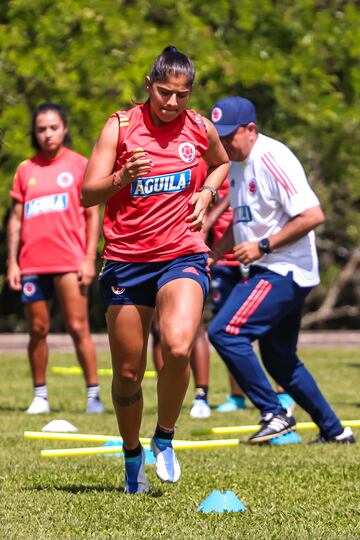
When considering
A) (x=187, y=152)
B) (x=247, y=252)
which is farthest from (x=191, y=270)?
(x=247, y=252)

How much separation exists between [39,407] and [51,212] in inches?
60.3

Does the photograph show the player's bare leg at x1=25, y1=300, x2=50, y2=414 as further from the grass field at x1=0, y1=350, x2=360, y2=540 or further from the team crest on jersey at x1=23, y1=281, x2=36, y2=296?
the grass field at x1=0, y1=350, x2=360, y2=540

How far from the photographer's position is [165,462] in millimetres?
5973

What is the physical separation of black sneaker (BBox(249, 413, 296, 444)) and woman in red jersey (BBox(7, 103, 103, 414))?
7.86 feet

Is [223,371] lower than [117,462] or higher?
lower

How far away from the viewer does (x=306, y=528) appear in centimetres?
517

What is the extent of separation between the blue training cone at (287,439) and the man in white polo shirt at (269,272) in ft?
0.62

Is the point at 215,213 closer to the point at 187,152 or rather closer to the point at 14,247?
the point at 14,247

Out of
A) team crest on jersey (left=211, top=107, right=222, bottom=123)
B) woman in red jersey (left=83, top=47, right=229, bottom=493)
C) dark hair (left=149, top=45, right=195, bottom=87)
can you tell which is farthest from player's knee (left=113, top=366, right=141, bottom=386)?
team crest on jersey (left=211, top=107, right=222, bottom=123)

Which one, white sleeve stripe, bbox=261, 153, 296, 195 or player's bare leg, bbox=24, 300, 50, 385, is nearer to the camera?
white sleeve stripe, bbox=261, 153, 296, 195

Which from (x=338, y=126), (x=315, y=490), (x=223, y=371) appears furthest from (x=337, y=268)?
(x=315, y=490)

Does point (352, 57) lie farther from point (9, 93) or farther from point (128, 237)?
point (128, 237)

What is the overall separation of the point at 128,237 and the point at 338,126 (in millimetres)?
13568

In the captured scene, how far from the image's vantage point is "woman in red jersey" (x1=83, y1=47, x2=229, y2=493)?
579 centimetres
